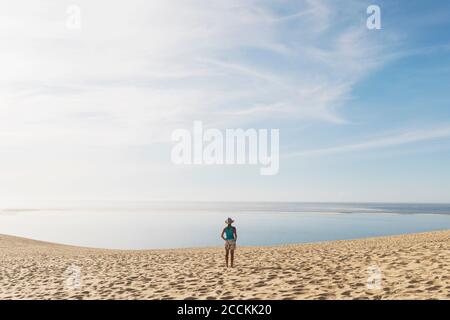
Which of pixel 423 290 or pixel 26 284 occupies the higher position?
pixel 423 290

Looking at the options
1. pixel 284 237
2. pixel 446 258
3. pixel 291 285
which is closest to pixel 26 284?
pixel 291 285

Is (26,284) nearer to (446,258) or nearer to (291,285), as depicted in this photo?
(291,285)

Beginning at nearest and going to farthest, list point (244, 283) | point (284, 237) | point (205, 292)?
1. point (205, 292)
2. point (244, 283)
3. point (284, 237)

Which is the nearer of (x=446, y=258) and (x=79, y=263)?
(x=446, y=258)
